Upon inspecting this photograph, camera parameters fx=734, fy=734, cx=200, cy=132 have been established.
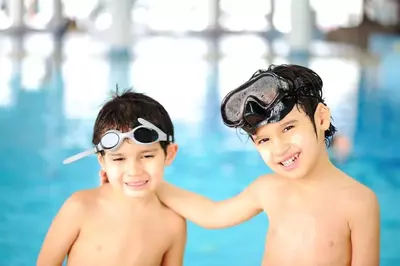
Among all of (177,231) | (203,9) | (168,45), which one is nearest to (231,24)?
(203,9)

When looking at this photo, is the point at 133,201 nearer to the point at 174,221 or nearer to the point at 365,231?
the point at 174,221

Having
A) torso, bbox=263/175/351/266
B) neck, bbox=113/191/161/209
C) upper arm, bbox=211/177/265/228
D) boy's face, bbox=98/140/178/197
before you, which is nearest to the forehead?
boy's face, bbox=98/140/178/197

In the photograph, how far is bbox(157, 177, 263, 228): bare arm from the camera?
2914mm

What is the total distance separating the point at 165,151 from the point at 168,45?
17412 millimetres

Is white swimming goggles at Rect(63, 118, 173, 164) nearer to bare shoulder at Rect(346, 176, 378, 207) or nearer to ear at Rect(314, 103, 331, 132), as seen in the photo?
ear at Rect(314, 103, 331, 132)

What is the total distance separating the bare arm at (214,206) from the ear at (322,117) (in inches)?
14.2

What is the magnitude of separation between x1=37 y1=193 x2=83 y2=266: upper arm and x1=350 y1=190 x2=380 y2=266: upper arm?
3.43 feet

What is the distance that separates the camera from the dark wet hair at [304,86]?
105 inches

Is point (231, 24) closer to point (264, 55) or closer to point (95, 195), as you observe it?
point (264, 55)

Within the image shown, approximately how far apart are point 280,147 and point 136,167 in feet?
1.75

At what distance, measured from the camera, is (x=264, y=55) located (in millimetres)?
16859

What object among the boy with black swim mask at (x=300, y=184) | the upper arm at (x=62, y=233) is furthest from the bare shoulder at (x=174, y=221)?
the upper arm at (x=62, y=233)

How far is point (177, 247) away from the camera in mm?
2945

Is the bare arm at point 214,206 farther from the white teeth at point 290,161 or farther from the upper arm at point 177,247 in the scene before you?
the white teeth at point 290,161
